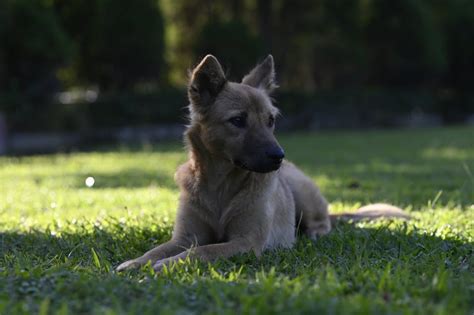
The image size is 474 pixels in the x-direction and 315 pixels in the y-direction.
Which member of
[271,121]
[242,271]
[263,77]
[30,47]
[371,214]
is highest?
[30,47]

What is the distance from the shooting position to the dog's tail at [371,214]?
673 cm

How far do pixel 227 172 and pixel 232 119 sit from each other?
42cm

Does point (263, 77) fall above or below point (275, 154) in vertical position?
above

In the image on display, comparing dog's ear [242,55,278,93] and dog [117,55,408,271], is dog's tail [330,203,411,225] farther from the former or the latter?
dog's ear [242,55,278,93]

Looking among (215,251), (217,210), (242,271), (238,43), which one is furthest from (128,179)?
(238,43)

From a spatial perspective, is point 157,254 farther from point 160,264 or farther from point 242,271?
point 242,271

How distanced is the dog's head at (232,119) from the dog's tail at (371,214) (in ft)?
5.36

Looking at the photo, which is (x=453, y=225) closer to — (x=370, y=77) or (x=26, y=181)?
(x=26, y=181)

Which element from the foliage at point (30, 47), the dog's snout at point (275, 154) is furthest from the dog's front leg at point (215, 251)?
the foliage at point (30, 47)

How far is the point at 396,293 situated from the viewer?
143 inches

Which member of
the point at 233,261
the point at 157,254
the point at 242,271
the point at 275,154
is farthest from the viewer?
the point at 275,154

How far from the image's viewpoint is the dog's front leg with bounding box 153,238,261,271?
4.76m

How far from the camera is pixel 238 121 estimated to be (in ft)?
17.9

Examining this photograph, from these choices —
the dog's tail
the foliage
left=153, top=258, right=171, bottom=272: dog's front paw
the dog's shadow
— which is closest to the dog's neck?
the dog's shadow
